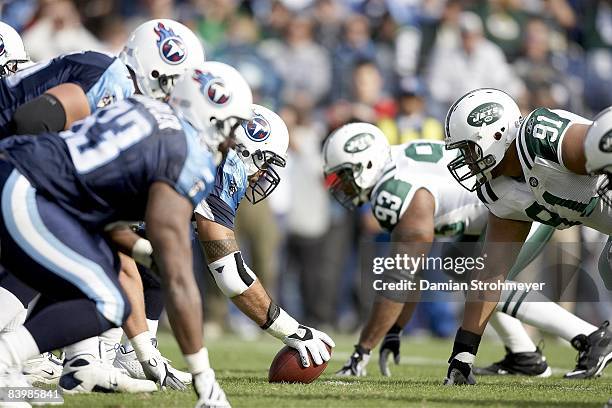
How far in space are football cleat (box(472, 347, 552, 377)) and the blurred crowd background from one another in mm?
3707

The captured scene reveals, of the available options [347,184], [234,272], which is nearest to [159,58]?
[234,272]

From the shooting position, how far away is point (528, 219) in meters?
6.56

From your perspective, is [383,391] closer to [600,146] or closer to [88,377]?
[88,377]

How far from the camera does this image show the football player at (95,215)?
15.1 feet

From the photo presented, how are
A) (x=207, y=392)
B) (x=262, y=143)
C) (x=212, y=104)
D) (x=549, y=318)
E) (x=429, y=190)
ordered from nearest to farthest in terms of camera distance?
(x=207, y=392) < (x=212, y=104) < (x=262, y=143) < (x=429, y=190) < (x=549, y=318)

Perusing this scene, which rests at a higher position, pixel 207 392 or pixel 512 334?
pixel 207 392

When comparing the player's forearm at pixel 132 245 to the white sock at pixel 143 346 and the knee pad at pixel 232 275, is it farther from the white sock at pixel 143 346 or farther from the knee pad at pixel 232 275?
the knee pad at pixel 232 275

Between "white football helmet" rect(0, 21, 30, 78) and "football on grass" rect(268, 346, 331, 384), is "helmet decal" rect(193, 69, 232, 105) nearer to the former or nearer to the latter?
"football on grass" rect(268, 346, 331, 384)

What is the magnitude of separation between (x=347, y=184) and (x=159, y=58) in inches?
85.3

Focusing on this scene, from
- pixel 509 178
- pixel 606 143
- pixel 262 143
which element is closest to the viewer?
pixel 606 143

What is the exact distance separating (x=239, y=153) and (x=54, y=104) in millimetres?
1537

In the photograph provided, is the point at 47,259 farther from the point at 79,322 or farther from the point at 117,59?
the point at 117,59

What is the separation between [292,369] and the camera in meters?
6.39

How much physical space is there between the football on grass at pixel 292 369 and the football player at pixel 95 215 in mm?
1732
